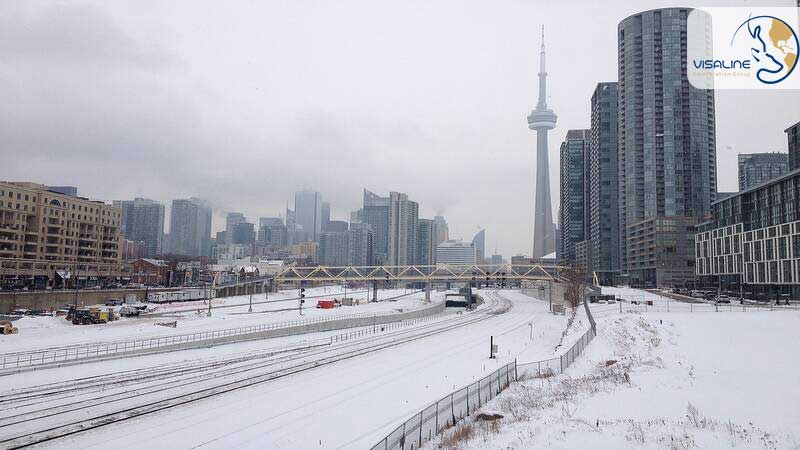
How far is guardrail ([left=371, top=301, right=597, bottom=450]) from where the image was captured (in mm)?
23059

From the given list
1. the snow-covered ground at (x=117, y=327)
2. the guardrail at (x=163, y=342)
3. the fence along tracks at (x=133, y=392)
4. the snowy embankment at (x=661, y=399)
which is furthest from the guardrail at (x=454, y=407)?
the snow-covered ground at (x=117, y=327)

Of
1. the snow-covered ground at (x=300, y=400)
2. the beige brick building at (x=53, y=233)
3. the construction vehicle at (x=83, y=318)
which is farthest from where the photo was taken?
the beige brick building at (x=53, y=233)

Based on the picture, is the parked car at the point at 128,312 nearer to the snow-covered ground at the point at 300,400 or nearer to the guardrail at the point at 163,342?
the guardrail at the point at 163,342

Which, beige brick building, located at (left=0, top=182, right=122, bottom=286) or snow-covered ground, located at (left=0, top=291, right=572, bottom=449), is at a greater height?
beige brick building, located at (left=0, top=182, right=122, bottom=286)

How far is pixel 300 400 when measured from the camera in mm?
34719

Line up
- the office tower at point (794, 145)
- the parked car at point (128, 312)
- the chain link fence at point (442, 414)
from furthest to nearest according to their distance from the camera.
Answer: the office tower at point (794, 145) → the parked car at point (128, 312) → the chain link fence at point (442, 414)

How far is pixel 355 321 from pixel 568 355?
46.4 meters

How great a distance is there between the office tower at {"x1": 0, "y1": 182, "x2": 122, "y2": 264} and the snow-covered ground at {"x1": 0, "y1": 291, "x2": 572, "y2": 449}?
8483 centimetres

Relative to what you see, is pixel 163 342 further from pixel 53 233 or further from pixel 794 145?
pixel 794 145

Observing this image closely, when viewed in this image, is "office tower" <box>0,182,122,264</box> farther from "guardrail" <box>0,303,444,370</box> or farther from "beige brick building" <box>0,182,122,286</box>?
"guardrail" <box>0,303,444,370</box>

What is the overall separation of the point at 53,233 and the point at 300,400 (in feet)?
401

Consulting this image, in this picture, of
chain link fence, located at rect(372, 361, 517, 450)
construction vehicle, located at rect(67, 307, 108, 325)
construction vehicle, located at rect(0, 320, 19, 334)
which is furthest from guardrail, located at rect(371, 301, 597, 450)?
construction vehicle, located at rect(67, 307, 108, 325)

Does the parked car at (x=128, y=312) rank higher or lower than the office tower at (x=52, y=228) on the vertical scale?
lower

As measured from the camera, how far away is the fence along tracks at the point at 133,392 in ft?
93.1
